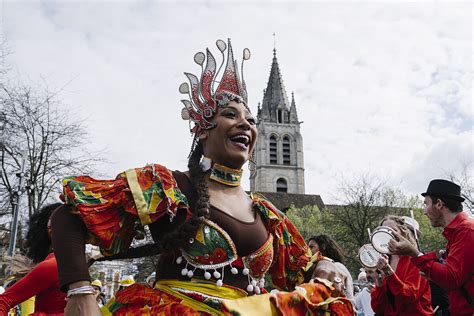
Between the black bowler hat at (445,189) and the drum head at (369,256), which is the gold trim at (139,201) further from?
the black bowler hat at (445,189)

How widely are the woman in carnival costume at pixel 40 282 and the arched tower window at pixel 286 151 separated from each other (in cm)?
7255

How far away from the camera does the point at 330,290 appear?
2.23m

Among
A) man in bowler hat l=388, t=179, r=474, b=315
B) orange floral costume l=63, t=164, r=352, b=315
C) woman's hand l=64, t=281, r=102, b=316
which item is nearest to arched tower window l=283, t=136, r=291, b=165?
man in bowler hat l=388, t=179, r=474, b=315

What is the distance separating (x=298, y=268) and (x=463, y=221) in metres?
1.93

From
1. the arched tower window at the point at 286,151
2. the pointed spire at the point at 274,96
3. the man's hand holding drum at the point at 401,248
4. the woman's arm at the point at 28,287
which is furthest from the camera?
the pointed spire at the point at 274,96

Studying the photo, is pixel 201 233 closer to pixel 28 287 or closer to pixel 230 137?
Result: pixel 230 137

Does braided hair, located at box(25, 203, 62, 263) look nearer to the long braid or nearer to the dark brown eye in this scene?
the long braid

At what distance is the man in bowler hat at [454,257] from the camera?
3.56 metres

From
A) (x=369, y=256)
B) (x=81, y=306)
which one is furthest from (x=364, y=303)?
(x=81, y=306)

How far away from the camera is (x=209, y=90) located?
9.55ft

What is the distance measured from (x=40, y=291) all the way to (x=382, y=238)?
2.91 metres

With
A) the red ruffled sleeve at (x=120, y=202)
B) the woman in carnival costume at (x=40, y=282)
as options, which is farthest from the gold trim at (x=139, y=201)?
the woman in carnival costume at (x=40, y=282)

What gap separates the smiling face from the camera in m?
2.63

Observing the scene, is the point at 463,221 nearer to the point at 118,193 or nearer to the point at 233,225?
the point at 233,225
